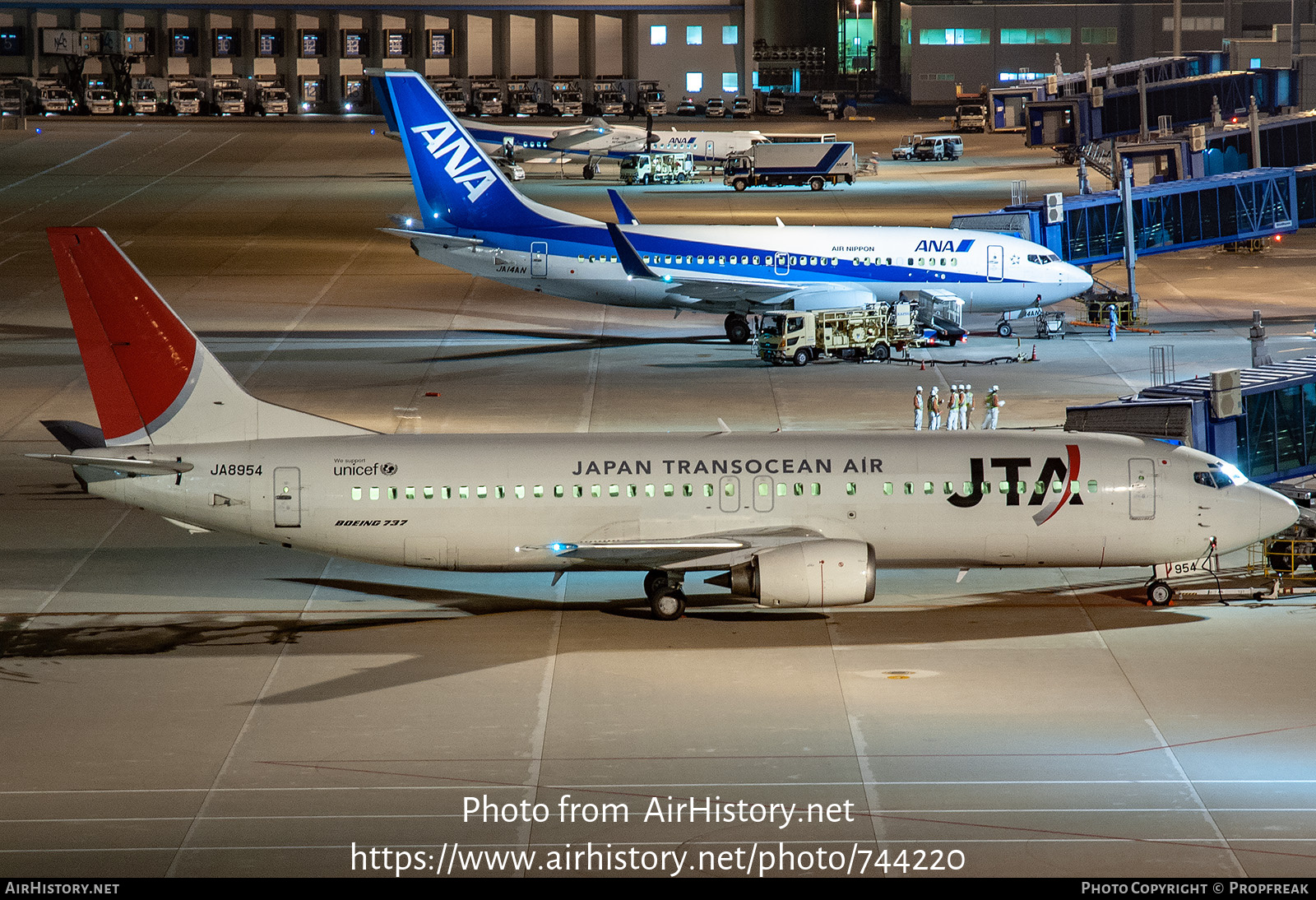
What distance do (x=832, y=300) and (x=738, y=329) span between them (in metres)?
4.33

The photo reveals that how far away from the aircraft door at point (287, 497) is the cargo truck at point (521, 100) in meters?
157

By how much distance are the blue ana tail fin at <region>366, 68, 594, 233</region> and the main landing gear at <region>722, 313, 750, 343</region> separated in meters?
6.78

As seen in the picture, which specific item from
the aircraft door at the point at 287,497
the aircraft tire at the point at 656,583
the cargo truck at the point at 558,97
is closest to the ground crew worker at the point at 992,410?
the aircraft tire at the point at 656,583

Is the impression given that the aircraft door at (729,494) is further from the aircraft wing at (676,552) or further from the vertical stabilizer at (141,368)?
the vertical stabilizer at (141,368)

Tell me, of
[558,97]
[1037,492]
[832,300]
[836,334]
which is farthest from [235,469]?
[558,97]

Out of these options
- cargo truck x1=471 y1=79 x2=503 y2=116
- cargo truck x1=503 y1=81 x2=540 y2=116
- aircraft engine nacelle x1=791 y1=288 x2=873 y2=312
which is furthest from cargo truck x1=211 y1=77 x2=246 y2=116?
aircraft engine nacelle x1=791 y1=288 x2=873 y2=312

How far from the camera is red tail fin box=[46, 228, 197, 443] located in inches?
1258

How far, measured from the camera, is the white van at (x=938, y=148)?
14300 cm

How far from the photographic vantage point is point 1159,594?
110 feet

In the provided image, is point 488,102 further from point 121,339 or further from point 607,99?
point 121,339

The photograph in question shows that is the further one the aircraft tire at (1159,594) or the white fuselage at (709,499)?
the aircraft tire at (1159,594)

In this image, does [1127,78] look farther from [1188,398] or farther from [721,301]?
[1188,398]

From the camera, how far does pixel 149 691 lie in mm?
28484

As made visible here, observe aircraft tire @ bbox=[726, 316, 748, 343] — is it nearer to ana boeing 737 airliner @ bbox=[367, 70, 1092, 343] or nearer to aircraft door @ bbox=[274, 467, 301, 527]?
ana boeing 737 airliner @ bbox=[367, 70, 1092, 343]
